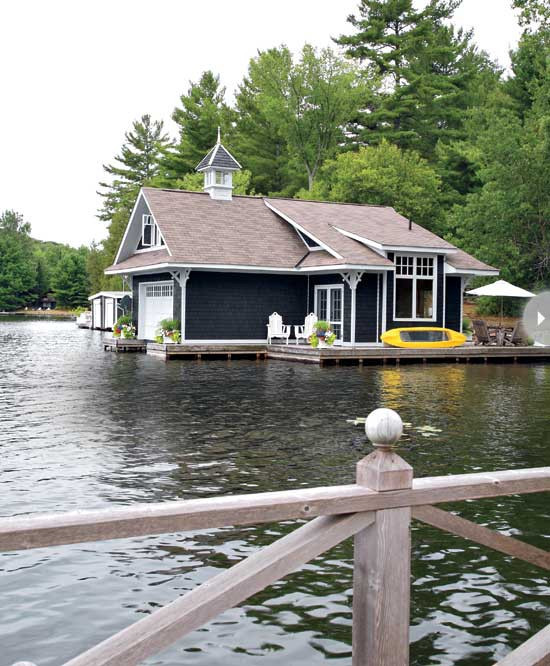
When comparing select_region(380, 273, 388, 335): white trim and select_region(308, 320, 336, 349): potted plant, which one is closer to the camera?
select_region(308, 320, 336, 349): potted plant

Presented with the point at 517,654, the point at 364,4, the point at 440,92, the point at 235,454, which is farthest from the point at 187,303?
the point at 364,4

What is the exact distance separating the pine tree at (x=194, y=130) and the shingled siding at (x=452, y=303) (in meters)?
35.7

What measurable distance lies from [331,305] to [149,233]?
29.2 feet

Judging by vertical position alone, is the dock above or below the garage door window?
below

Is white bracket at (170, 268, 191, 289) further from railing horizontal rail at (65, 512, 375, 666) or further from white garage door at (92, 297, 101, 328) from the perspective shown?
railing horizontal rail at (65, 512, 375, 666)

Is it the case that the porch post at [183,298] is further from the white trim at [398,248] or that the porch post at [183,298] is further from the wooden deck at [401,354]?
the white trim at [398,248]

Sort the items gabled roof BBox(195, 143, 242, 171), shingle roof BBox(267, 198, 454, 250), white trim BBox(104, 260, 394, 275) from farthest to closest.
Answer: gabled roof BBox(195, 143, 242, 171) → shingle roof BBox(267, 198, 454, 250) → white trim BBox(104, 260, 394, 275)

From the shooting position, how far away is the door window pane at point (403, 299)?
3039 cm

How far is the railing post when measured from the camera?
9.91ft

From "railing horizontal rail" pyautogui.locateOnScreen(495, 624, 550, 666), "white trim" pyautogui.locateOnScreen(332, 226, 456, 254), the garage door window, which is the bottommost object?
"railing horizontal rail" pyautogui.locateOnScreen(495, 624, 550, 666)

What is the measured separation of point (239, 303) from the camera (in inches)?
1214

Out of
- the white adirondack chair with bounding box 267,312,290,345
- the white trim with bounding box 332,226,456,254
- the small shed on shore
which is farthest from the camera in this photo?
the small shed on shore

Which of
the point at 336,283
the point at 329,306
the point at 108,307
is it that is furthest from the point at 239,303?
the point at 108,307

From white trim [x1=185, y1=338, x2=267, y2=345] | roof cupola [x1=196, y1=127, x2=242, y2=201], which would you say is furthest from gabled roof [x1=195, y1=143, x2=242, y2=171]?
white trim [x1=185, y1=338, x2=267, y2=345]
